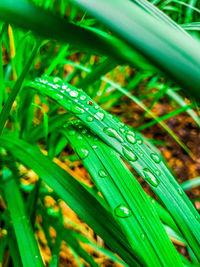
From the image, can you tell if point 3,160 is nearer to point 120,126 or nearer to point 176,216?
point 120,126

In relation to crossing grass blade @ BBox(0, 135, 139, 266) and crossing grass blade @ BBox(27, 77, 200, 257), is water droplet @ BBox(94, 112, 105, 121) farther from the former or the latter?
crossing grass blade @ BBox(0, 135, 139, 266)

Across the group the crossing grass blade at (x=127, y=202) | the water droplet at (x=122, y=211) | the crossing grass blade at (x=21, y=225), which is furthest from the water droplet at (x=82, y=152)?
the crossing grass blade at (x=21, y=225)

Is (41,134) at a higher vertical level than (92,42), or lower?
higher

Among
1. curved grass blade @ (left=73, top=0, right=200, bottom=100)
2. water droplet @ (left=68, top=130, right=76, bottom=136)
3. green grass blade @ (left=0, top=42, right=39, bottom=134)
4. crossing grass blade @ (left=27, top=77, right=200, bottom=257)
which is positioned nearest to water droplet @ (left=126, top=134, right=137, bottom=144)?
crossing grass blade @ (left=27, top=77, right=200, bottom=257)

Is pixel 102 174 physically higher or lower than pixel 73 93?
lower

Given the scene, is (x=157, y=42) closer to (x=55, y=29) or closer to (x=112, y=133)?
(x=55, y=29)

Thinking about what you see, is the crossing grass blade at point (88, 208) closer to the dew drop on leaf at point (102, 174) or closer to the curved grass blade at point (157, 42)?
the dew drop on leaf at point (102, 174)

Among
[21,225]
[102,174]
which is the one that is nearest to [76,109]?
[102,174]

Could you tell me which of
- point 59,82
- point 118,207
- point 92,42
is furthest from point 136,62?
point 59,82
